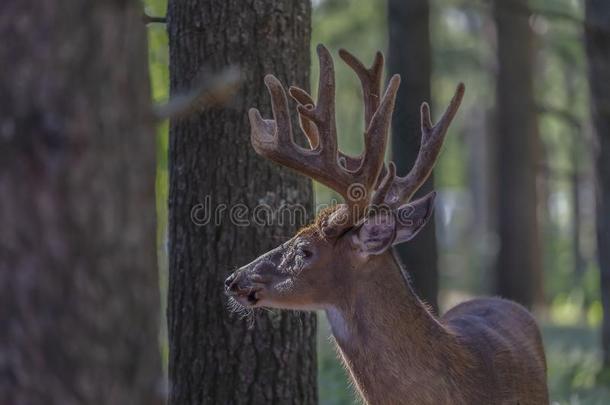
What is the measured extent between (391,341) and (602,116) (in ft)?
17.4

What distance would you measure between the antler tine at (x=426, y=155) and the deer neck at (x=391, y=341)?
46 cm

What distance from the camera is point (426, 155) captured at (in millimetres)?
6312

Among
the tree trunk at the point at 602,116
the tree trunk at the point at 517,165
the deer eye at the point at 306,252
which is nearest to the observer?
the deer eye at the point at 306,252

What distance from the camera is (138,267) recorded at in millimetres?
3453

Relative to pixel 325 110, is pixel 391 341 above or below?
below

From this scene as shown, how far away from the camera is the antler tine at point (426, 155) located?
20.4 ft

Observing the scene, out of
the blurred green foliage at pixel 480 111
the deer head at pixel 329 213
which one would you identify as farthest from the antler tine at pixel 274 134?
the blurred green foliage at pixel 480 111

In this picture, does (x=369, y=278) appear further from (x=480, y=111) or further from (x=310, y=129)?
(x=480, y=111)

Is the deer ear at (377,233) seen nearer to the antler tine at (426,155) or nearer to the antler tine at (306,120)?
the antler tine at (426,155)

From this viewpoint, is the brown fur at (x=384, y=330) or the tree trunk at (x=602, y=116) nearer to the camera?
the brown fur at (x=384, y=330)

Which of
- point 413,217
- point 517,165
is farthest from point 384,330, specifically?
point 517,165

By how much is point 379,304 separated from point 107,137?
277 cm

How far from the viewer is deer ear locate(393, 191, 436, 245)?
18.7ft

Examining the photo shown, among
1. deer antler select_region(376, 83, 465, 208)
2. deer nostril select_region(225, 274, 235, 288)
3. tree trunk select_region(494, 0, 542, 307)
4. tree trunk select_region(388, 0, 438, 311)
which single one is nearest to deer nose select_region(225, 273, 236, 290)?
deer nostril select_region(225, 274, 235, 288)
